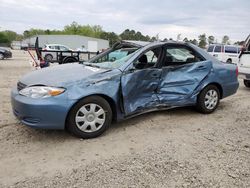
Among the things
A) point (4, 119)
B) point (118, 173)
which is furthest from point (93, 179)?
point (4, 119)

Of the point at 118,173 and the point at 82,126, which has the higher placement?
the point at 82,126

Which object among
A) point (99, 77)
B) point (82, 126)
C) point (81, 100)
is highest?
point (99, 77)

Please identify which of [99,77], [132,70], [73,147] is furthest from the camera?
[132,70]

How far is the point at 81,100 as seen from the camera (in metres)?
3.93

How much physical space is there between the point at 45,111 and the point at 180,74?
2.63 m

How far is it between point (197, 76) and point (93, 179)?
3.17 metres

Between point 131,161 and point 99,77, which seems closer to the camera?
point 131,161

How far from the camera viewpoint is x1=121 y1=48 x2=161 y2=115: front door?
437cm

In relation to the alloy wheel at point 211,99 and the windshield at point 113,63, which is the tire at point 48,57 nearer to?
the windshield at point 113,63

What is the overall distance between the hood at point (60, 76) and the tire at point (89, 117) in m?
0.37

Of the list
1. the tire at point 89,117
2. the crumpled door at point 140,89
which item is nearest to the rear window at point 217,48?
the crumpled door at point 140,89

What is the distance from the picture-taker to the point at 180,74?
5078 millimetres

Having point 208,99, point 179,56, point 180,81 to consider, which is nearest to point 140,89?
point 180,81

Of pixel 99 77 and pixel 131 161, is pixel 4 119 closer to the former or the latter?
pixel 99 77
